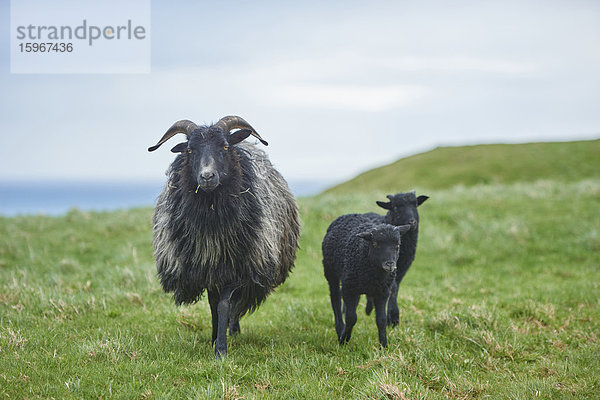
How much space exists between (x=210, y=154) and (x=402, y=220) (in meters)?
3.11

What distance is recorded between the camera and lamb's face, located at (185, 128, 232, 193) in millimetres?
5512

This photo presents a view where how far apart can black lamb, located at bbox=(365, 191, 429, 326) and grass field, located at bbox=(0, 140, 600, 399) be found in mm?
415

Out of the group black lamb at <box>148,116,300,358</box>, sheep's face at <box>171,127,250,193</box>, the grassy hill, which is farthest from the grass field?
the grassy hill

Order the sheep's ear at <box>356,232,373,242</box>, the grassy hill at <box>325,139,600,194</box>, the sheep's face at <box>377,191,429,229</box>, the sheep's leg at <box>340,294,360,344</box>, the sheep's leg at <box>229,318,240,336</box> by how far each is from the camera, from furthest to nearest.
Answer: the grassy hill at <box>325,139,600,194</box> < the sheep's face at <box>377,191,429,229</box> < the sheep's leg at <box>229,318,240,336</box> < the sheep's leg at <box>340,294,360,344</box> < the sheep's ear at <box>356,232,373,242</box>

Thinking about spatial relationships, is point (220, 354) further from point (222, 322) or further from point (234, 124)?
point (234, 124)

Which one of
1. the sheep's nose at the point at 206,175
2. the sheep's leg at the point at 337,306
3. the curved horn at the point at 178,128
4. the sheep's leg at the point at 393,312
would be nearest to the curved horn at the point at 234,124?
the curved horn at the point at 178,128

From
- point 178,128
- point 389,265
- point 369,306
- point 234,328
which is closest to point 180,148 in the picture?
point 178,128

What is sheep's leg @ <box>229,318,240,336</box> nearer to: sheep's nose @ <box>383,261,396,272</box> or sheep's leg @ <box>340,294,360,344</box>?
sheep's leg @ <box>340,294,360,344</box>

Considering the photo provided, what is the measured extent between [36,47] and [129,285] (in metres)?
4.56

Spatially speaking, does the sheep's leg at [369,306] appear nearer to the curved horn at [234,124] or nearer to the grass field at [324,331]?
the grass field at [324,331]

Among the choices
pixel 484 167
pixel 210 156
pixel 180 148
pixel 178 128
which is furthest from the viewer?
pixel 484 167

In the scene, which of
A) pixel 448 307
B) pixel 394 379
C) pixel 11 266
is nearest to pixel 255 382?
pixel 394 379

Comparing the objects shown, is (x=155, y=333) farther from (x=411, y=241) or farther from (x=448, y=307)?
(x=448, y=307)

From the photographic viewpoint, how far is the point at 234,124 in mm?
6312
